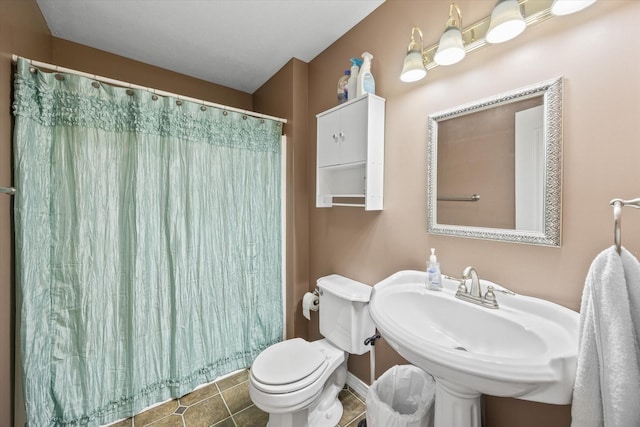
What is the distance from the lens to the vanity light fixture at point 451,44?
100cm

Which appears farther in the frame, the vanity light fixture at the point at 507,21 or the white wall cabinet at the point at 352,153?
the white wall cabinet at the point at 352,153

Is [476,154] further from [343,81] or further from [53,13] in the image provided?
[53,13]

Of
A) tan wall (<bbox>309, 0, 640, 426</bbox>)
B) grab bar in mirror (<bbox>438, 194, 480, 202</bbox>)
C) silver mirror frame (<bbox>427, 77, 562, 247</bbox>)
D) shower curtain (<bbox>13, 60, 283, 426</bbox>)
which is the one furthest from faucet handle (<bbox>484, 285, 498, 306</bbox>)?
shower curtain (<bbox>13, 60, 283, 426</bbox>)

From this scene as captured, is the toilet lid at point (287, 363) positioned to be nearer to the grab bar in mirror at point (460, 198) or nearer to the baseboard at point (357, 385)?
the baseboard at point (357, 385)

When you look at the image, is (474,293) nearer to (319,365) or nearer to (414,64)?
(319,365)

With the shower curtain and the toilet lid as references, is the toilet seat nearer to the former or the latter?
the toilet lid

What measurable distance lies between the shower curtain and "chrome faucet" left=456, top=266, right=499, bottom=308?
1.42 meters

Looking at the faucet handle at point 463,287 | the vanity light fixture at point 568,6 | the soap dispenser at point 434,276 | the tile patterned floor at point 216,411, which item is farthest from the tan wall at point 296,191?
the vanity light fixture at point 568,6

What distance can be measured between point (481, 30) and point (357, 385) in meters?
2.08

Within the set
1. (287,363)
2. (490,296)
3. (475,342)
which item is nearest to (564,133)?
(490,296)

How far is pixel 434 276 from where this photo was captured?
111cm

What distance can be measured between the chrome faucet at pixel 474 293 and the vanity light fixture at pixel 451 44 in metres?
0.88

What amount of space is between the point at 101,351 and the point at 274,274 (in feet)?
3.68

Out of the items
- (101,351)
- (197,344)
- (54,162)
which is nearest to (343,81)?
(54,162)
